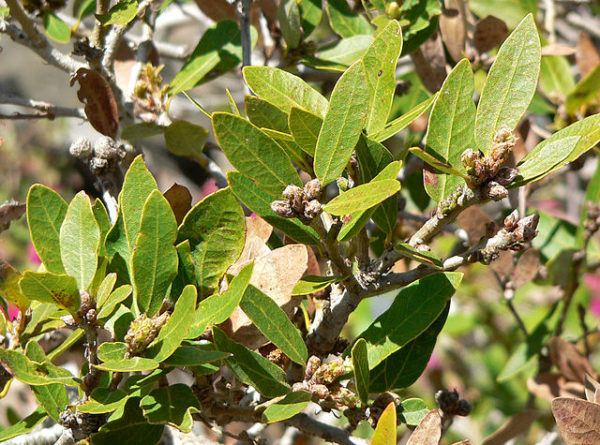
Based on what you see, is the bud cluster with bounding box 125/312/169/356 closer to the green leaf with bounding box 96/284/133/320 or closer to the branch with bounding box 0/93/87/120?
the green leaf with bounding box 96/284/133/320

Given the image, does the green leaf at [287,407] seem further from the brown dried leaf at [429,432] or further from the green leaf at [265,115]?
the green leaf at [265,115]

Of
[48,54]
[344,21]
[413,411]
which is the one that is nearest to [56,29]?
[48,54]

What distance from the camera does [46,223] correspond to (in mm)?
908

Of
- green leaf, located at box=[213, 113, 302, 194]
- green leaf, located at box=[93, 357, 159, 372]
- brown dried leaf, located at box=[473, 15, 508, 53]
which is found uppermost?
green leaf, located at box=[213, 113, 302, 194]

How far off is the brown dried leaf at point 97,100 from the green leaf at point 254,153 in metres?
0.44

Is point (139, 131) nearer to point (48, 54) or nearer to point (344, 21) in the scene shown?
point (48, 54)

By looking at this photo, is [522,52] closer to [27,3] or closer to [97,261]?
[97,261]

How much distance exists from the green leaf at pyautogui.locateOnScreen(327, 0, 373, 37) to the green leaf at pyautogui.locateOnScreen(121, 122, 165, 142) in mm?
440

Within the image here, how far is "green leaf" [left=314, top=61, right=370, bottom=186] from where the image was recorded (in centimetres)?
74

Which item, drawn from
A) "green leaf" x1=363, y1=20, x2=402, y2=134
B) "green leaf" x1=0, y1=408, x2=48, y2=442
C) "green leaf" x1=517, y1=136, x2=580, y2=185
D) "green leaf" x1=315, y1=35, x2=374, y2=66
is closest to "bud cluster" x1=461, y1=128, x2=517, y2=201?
"green leaf" x1=517, y1=136, x2=580, y2=185

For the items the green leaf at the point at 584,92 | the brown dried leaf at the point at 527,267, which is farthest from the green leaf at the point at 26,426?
the green leaf at the point at 584,92

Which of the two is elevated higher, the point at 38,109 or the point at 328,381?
the point at 38,109

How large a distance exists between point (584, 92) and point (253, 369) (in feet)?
3.58

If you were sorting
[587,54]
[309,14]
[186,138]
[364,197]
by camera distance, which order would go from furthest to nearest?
[587,54] → [309,14] → [186,138] → [364,197]
